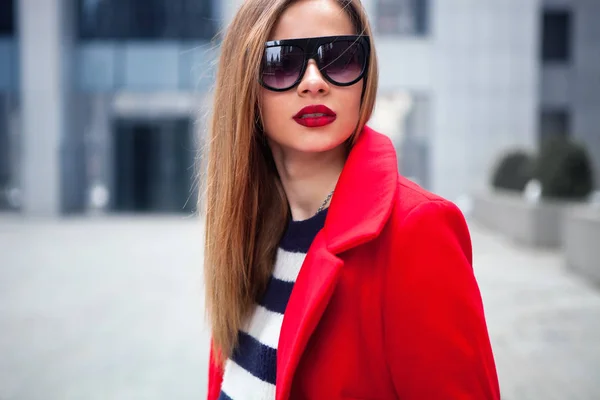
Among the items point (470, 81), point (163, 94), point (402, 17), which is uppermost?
point (402, 17)

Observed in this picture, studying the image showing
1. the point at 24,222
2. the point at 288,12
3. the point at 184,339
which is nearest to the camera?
the point at 288,12

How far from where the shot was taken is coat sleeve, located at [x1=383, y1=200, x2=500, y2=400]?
1.11m

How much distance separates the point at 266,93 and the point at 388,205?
1.33 ft

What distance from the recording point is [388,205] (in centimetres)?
119

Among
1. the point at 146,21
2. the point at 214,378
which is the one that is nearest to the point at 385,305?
the point at 214,378

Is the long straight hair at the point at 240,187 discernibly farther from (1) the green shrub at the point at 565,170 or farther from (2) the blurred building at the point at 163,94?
(2) the blurred building at the point at 163,94

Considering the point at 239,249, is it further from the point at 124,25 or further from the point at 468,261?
the point at 124,25

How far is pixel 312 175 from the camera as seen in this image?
1447mm

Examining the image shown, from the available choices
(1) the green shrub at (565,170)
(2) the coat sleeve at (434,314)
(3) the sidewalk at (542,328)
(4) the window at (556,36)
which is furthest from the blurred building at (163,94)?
(2) the coat sleeve at (434,314)

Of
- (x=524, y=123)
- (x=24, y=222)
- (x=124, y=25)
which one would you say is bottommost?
(x=24, y=222)

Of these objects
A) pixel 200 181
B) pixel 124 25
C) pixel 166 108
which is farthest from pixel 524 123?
pixel 200 181

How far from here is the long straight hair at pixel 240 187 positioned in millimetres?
1362

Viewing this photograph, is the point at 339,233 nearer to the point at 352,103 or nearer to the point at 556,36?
the point at 352,103

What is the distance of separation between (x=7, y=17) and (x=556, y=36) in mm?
23035
